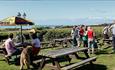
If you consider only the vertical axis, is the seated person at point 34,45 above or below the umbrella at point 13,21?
below

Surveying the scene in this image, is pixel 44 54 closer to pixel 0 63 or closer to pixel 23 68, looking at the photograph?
pixel 23 68

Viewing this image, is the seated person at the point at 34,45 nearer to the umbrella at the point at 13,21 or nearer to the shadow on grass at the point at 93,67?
the shadow on grass at the point at 93,67

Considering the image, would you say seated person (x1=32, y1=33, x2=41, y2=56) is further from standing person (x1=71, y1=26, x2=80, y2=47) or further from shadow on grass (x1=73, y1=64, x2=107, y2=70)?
standing person (x1=71, y1=26, x2=80, y2=47)

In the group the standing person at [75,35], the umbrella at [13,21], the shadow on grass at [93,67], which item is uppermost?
the umbrella at [13,21]

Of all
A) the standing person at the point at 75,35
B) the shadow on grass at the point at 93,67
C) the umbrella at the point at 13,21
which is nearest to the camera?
the shadow on grass at the point at 93,67

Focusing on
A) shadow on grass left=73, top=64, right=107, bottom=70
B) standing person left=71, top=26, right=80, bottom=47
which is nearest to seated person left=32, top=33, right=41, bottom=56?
shadow on grass left=73, top=64, right=107, bottom=70

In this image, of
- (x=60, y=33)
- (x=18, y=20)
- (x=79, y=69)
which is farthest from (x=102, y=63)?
(x=60, y=33)

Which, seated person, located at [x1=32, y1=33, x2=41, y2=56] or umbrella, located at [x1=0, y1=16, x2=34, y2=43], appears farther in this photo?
umbrella, located at [x1=0, y1=16, x2=34, y2=43]

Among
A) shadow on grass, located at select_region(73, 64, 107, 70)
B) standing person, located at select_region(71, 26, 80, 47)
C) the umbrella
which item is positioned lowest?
shadow on grass, located at select_region(73, 64, 107, 70)

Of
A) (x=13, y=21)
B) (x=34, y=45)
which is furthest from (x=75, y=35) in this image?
(x=34, y=45)

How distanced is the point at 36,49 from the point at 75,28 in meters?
8.36

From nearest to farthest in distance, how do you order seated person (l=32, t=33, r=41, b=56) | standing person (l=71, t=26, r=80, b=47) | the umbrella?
seated person (l=32, t=33, r=41, b=56) → the umbrella → standing person (l=71, t=26, r=80, b=47)

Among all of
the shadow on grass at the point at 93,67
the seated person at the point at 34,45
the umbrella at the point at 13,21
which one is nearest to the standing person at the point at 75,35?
the umbrella at the point at 13,21

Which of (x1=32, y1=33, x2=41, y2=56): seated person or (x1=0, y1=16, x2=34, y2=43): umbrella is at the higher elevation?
(x1=0, y1=16, x2=34, y2=43): umbrella
